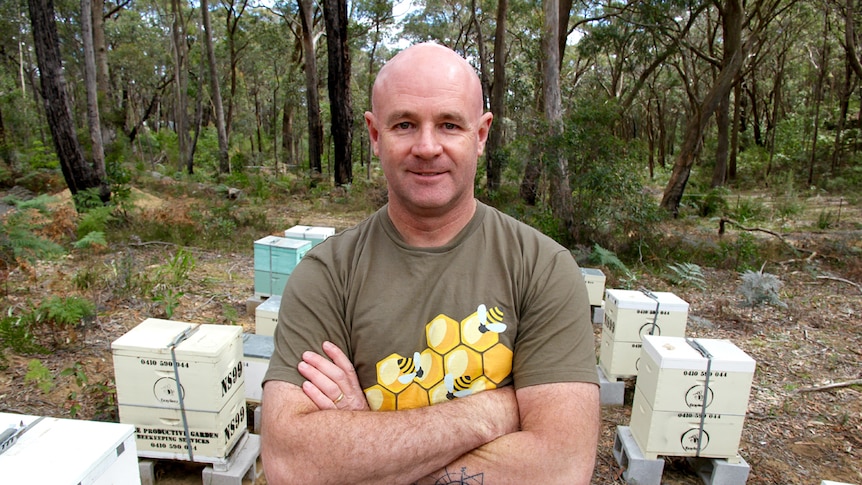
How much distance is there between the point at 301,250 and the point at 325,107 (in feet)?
98.0

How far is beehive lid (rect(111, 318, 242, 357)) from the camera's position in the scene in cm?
307

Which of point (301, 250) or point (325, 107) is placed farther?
point (325, 107)

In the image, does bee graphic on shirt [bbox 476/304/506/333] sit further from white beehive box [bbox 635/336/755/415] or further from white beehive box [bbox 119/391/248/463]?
white beehive box [bbox 119/391/248/463]

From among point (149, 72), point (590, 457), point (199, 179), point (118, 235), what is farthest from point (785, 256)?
point (149, 72)

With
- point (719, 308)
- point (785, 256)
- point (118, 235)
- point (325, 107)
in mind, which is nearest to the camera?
point (719, 308)

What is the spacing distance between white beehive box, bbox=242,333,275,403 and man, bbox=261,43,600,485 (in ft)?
7.56

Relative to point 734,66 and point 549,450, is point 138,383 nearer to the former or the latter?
point 549,450

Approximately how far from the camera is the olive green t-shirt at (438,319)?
5.44ft

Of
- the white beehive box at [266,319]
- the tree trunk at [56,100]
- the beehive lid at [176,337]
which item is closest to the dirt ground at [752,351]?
the beehive lid at [176,337]

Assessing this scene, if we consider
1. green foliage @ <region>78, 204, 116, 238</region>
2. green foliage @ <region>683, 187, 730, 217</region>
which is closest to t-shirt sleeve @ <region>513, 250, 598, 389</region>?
green foliage @ <region>78, 204, 116, 238</region>

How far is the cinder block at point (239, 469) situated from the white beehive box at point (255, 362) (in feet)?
1.57

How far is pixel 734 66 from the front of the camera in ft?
39.5

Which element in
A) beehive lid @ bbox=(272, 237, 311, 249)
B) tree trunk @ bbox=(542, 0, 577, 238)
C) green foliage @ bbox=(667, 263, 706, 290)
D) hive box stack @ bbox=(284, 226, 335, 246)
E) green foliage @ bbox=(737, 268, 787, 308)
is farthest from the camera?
tree trunk @ bbox=(542, 0, 577, 238)

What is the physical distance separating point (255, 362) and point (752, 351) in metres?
5.08
